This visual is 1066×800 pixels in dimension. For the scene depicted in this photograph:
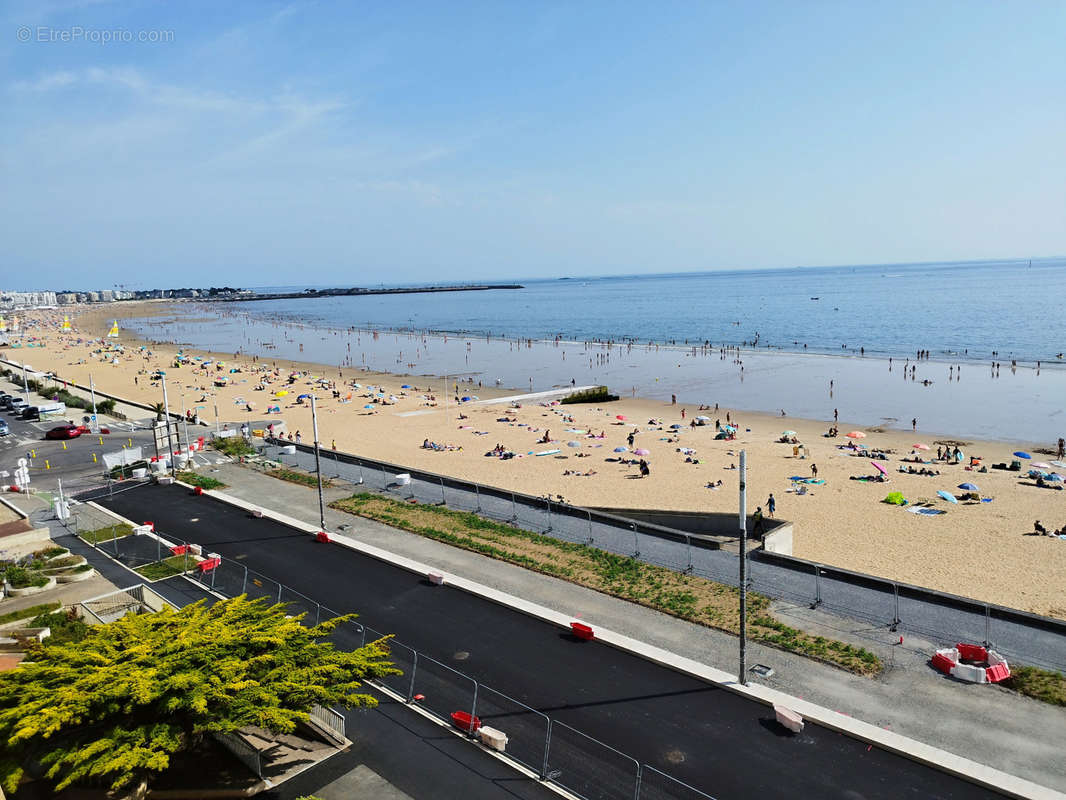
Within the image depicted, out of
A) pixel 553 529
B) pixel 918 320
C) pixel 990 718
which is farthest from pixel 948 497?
pixel 918 320

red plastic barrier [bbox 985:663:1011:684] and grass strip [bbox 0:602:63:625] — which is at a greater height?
grass strip [bbox 0:602:63:625]

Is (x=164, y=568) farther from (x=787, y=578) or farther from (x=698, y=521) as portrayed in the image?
(x=698, y=521)

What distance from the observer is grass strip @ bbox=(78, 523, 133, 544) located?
26261 mm

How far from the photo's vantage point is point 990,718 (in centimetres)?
1395

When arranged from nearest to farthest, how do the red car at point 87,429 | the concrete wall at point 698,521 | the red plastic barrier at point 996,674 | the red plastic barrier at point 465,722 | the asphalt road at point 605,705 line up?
the asphalt road at point 605,705 < the red plastic barrier at point 465,722 < the red plastic barrier at point 996,674 < the concrete wall at point 698,521 < the red car at point 87,429

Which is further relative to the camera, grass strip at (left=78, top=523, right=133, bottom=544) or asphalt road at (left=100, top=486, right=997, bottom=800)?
grass strip at (left=78, top=523, right=133, bottom=544)

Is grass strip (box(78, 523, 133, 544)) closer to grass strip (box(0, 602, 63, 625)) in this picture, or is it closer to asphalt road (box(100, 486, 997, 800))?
grass strip (box(0, 602, 63, 625))

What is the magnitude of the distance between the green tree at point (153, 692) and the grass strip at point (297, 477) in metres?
20.8

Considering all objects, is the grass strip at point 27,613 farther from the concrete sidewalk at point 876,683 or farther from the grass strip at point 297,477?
the grass strip at point 297,477

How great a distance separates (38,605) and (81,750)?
41.2 feet

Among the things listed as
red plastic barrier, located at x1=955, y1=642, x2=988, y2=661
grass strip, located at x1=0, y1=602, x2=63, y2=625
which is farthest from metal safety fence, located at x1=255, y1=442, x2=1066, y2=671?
grass strip, located at x1=0, y1=602, x2=63, y2=625

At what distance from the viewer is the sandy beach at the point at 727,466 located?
88.8 feet

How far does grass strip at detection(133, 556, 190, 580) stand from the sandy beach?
57.5 feet

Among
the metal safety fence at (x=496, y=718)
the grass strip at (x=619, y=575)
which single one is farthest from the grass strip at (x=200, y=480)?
the metal safety fence at (x=496, y=718)
